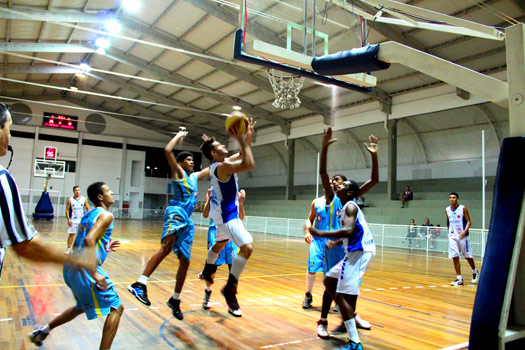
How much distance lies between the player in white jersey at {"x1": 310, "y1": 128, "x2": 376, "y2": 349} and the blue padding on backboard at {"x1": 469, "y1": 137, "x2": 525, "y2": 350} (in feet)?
4.15

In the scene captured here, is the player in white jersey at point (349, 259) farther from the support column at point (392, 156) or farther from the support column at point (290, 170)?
the support column at point (290, 170)

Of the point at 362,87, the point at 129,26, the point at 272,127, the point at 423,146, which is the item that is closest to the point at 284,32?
the point at 362,87

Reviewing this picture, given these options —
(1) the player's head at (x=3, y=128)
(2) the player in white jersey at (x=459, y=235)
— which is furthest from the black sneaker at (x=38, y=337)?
(2) the player in white jersey at (x=459, y=235)

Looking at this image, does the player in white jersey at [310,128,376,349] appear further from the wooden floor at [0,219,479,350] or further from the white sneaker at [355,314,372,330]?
the white sneaker at [355,314,372,330]

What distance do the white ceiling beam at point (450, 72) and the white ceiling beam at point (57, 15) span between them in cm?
1427

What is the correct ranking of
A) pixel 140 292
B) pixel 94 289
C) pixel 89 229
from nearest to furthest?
pixel 94 289
pixel 89 229
pixel 140 292

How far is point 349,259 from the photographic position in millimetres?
3822

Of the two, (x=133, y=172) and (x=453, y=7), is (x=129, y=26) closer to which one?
(x=453, y=7)

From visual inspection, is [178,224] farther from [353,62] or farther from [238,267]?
[353,62]

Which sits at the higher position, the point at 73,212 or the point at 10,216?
the point at 10,216

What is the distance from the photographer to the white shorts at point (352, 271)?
3705 millimetres

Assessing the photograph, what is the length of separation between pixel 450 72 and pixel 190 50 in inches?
660

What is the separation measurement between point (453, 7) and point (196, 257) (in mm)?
10788

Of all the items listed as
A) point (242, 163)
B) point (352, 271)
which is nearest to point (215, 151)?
point (242, 163)
